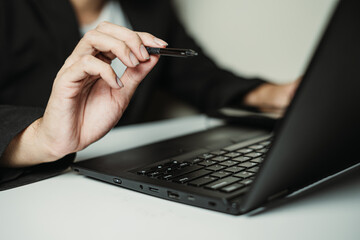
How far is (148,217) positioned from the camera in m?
0.44

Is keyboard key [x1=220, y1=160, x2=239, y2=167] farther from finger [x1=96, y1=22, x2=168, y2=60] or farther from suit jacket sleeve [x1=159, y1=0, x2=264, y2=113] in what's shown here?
suit jacket sleeve [x1=159, y1=0, x2=264, y2=113]

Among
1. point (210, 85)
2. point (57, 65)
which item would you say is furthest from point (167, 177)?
point (210, 85)

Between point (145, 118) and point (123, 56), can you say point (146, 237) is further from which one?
point (145, 118)

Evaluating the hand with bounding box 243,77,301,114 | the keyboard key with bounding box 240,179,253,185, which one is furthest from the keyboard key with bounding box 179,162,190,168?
the hand with bounding box 243,77,301,114

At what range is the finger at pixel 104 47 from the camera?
1.74ft

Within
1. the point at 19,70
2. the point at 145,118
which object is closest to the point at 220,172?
the point at 19,70

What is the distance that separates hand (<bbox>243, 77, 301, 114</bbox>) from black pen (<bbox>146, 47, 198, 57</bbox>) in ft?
1.87

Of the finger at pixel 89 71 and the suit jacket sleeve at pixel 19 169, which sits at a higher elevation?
the finger at pixel 89 71

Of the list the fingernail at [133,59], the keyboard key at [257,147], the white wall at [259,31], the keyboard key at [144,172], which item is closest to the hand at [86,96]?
the fingernail at [133,59]

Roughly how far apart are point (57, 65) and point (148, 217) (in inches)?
25.6

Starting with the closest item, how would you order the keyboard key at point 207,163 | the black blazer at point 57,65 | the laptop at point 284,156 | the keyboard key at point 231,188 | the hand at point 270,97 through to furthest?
1. the laptop at point 284,156
2. the keyboard key at point 231,188
3. the keyboard key at point 207,163
4. the black blazer at point 57,65
5. the hand at point 270,97

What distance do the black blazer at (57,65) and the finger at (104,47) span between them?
116 mm

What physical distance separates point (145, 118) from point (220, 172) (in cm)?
88

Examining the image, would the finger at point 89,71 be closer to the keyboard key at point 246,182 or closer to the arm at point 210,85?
the keyboard key at point 246,182
